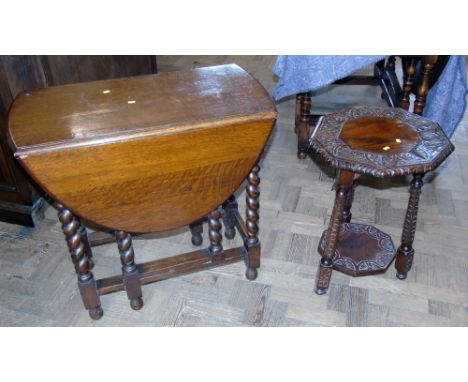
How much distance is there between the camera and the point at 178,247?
2.16 meters

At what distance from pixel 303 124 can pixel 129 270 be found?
1.32m

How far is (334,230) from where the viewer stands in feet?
5.91

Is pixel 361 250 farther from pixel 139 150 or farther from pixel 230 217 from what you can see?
pixel 139 150

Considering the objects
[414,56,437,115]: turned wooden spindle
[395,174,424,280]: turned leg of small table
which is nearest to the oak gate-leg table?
[395,174,424,280]: turned leg of small table

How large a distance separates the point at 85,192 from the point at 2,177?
901 millimetres

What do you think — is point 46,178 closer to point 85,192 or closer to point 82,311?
point 85,192

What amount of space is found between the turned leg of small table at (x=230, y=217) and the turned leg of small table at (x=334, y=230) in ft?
1.43

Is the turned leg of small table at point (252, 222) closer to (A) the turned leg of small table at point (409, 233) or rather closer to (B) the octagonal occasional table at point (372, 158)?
(B) the octagonal occasional table at point (372, 158)

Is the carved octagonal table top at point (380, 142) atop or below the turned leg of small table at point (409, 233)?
atop

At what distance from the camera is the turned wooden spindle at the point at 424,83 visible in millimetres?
2248

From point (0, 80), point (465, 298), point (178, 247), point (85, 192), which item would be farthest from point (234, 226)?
point (0, 80)

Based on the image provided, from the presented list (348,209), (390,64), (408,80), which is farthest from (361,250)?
(390,64)

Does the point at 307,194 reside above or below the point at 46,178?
below

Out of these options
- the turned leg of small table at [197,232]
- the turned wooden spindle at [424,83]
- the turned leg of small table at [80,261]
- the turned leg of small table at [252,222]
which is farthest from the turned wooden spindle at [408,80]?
the turned leg of small table at [80,261]
